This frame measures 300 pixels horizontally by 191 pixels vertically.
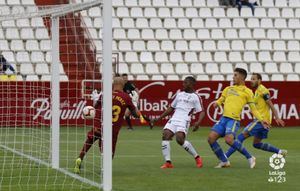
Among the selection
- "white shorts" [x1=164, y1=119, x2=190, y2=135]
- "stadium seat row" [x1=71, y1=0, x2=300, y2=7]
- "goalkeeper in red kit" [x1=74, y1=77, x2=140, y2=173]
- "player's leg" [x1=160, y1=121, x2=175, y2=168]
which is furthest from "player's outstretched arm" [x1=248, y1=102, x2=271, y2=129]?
"stadium seat row" [x1=71, y1=0, x2=300, y2=7]

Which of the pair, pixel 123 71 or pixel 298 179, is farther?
pixel 123 71

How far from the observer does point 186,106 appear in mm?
17391

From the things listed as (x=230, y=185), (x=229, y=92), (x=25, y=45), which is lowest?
(x=230, y=185)

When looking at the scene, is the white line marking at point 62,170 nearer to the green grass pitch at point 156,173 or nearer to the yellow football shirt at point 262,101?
the green grass pitch at point 156,173

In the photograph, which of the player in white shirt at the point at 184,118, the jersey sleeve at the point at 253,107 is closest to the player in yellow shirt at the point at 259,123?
the jersey sleeve at the point at 253,107

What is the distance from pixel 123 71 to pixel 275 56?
7361mm

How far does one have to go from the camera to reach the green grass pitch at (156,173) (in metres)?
13.5

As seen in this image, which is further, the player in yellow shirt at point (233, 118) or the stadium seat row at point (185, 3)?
the stadium seat row at point (185, 3)

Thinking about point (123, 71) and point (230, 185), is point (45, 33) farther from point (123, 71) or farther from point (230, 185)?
point (230, 185)

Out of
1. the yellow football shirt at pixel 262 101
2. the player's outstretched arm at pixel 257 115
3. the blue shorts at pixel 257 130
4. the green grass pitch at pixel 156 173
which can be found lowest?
the green grass pitch at pixel 156 173

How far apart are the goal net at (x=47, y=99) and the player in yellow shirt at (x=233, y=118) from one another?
2.38 meters

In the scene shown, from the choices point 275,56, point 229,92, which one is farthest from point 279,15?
point 229,92

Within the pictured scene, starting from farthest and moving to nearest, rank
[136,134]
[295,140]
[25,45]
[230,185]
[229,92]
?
[25,45]
[136,134]
[295,140]
[229,92]
[230,185]

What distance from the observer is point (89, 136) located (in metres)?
15.5
